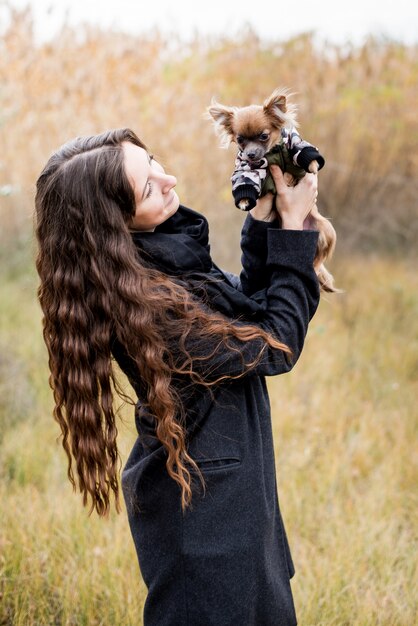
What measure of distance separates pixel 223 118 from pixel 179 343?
640 mm

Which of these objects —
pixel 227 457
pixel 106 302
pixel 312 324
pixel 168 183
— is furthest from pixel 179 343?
pixel 312 324

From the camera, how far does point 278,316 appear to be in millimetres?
1640

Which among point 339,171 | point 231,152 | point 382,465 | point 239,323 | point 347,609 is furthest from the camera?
point 339,171

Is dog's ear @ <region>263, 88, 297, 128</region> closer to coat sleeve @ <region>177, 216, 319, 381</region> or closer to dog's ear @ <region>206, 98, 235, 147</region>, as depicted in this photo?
dog's ear @ <region>206, 98, 235, 147</region>

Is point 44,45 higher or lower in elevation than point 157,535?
higher

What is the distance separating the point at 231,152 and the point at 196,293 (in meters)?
4.50

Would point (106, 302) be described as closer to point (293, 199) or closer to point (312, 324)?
point (293, 199)

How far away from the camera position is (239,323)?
1646mm

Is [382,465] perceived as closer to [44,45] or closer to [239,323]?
[239,323]

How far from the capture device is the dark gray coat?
1650 millimetres

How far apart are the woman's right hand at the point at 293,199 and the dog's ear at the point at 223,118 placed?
0.64 feet

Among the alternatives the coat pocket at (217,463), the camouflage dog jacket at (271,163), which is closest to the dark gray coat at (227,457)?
the coat pocket at (217,463)

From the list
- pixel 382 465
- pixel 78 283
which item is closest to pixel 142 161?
pixel 78 283

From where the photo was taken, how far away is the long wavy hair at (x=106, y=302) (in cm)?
162
